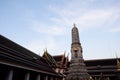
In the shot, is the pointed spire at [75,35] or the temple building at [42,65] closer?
the temple building at [42,65]

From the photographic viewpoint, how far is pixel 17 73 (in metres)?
15.7

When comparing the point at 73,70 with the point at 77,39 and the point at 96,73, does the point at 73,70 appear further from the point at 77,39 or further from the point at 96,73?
the point at 96,73

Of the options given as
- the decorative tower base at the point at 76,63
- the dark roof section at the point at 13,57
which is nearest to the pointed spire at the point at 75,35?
the decorative tower base at the point at 76,63

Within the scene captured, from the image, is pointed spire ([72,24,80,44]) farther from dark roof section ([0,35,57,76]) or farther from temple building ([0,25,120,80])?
dark roof section ([0,35,57,76])

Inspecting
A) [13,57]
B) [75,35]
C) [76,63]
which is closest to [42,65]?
[76,63]

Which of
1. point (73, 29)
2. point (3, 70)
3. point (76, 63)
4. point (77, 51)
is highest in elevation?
point (73, 29)

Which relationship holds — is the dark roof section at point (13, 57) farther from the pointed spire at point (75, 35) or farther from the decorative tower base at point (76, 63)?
the pointed spire at point (75, 35)

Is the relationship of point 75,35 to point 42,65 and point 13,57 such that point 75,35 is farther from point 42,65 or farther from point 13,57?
point 13,57

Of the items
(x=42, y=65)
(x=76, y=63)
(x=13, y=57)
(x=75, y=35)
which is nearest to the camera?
(x=13, y=57)

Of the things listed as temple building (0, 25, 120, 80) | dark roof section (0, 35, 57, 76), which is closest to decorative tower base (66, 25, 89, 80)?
temple building (0, 25, 120, 80)

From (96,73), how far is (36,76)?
16.7 m

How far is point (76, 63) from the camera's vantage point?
19.6 meters

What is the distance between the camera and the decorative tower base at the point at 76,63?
59.2ft

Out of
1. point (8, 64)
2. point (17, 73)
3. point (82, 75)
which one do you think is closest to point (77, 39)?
point (82, 75)
